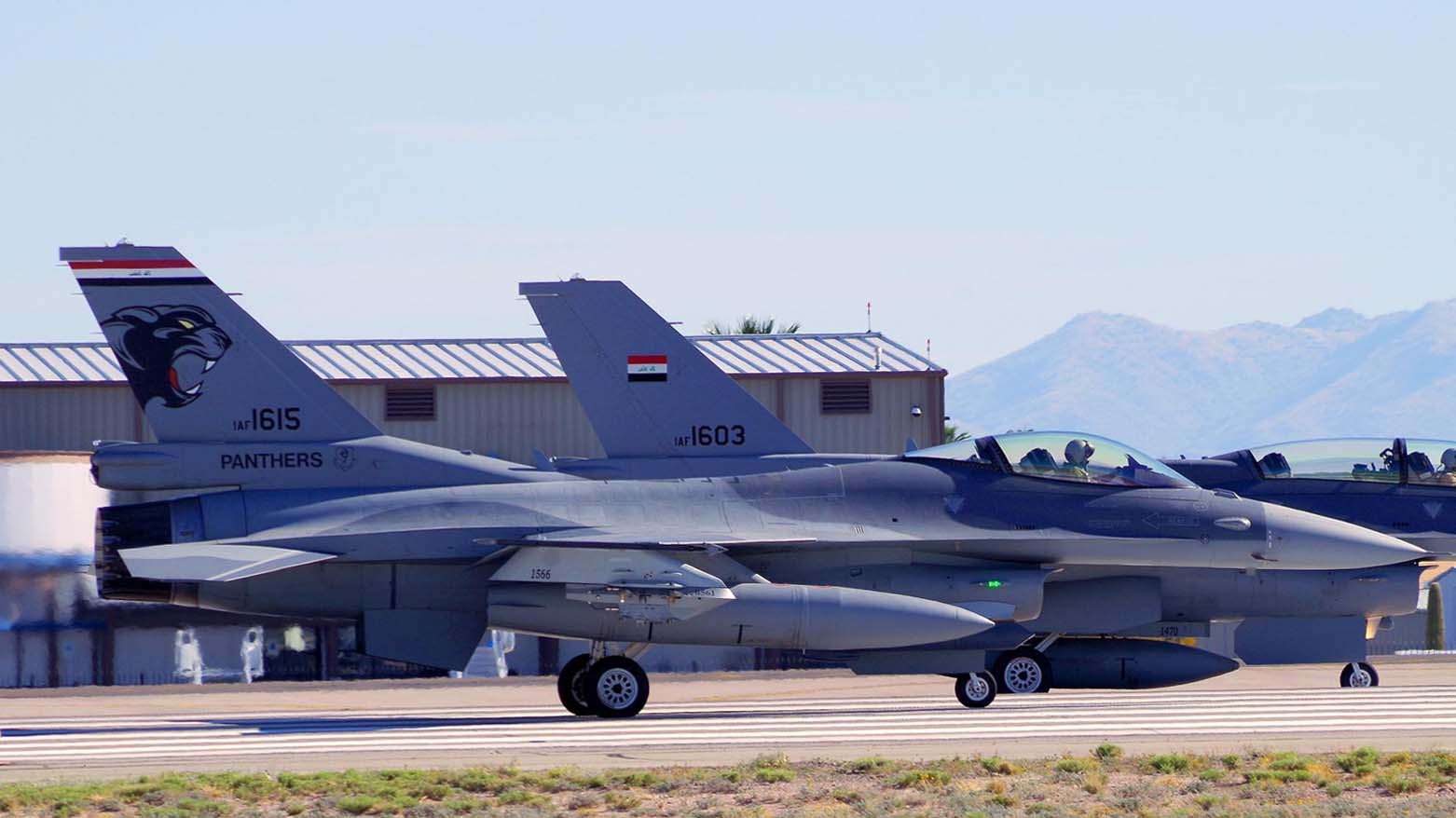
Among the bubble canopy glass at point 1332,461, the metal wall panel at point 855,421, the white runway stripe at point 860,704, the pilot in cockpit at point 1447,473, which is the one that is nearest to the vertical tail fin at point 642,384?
the white runway stripe at point 860,704

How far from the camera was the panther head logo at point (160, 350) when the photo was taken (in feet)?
62.8

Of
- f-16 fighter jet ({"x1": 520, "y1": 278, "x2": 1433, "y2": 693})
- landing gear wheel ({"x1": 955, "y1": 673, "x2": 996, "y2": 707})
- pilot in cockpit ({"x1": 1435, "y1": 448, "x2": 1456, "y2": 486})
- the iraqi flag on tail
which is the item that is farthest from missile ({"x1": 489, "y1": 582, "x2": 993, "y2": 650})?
pilot in cockpit ({"x1": 1435, "y1": 448, "x2": 1456, "y2": 486})

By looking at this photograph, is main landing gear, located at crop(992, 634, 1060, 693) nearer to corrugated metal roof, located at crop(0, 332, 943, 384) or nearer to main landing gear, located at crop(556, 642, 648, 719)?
main landing gear, located at crop(556, 642, 648, 719)

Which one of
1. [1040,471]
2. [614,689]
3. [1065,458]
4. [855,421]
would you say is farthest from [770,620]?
[855,421]

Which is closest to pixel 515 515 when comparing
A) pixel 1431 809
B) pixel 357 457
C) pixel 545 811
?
pixel 357 457

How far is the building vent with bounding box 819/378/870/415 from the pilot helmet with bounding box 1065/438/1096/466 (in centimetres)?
1221

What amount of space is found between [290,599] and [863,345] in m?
16.7

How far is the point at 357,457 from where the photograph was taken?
19438mm

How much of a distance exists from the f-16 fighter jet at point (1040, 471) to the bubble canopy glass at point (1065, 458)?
0.06 ft

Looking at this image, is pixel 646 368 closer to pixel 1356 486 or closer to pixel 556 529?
pixel 556 529

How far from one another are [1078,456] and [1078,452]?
0.14ft

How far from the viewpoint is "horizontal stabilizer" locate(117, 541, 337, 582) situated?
682 inches

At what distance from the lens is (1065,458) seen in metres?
20.5

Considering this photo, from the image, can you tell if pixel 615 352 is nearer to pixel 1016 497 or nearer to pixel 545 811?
pixel 1016 497
